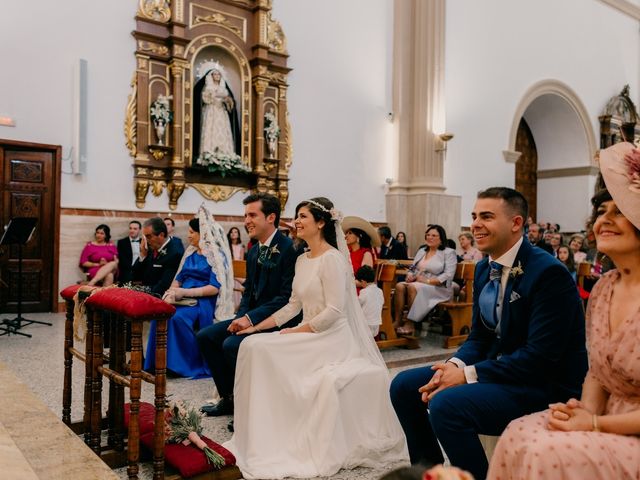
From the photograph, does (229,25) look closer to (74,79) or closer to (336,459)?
(74,79)

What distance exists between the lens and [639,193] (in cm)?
183

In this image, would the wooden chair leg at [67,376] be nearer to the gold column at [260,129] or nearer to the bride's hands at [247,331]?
the bride's hands at [247,331]

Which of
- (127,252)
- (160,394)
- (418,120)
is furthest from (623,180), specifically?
(418,120)

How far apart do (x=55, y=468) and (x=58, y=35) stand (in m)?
7.73

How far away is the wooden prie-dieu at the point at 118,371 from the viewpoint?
274 centimetres

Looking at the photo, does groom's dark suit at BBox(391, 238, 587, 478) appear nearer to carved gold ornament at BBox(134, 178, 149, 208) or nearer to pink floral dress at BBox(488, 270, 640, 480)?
pink floral dress at BBox(488, 270, 640, 480)

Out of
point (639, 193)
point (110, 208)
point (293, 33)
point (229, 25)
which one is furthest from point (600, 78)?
point (639, 193)

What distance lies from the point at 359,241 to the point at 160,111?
4.31 m

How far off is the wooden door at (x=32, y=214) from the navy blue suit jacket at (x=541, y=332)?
24.9 feet

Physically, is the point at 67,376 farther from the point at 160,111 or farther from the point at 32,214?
the point at 160,111

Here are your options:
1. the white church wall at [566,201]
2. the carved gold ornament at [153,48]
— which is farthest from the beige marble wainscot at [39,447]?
the white church wall at [566,201]

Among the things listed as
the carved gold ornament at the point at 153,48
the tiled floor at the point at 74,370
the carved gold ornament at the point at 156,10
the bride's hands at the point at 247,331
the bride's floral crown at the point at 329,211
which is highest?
the carved gold ornament at the point at 156,10

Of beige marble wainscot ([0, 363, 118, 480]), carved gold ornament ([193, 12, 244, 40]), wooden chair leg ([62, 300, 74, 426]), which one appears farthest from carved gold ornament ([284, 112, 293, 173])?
beige marble wainscot ([0, 363, 118, 480])

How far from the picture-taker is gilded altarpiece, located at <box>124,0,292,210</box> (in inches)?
366
